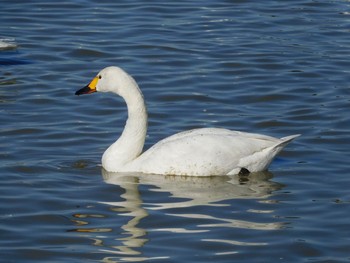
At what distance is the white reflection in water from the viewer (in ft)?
33.0

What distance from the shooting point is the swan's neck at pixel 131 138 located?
1224cm

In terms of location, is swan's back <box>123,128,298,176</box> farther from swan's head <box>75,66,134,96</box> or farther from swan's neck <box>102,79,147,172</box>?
swan's head <box>75,66,134,96</box>

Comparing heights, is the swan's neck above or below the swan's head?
below

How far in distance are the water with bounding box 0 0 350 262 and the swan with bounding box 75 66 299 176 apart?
0.48 ft

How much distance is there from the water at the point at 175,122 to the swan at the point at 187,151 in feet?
0.48

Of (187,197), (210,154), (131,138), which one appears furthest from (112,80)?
(187,197)

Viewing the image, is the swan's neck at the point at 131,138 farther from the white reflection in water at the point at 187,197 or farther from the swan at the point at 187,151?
the white reflection in water at the point at 187,197

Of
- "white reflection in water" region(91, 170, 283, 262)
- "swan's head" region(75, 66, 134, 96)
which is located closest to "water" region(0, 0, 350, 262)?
"white reflection in water" region(91, 170, 283, 262)

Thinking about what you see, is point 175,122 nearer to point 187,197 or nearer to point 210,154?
point 210,154

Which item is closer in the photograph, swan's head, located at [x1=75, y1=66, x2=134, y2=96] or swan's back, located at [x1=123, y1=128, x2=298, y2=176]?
swan's back, located at [x1=123, y1=128, x2=298, y2=176]

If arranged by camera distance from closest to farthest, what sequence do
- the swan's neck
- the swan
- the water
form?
the water, the swan, the swan's neck

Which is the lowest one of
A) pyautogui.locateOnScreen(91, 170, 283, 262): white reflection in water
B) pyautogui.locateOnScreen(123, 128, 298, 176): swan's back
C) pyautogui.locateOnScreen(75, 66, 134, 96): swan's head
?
pyautogui.locateOnScreen(91, 170, 283, 262): white reflection in water

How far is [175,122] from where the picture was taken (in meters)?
13.9

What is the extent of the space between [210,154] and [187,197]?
2.57 feet
